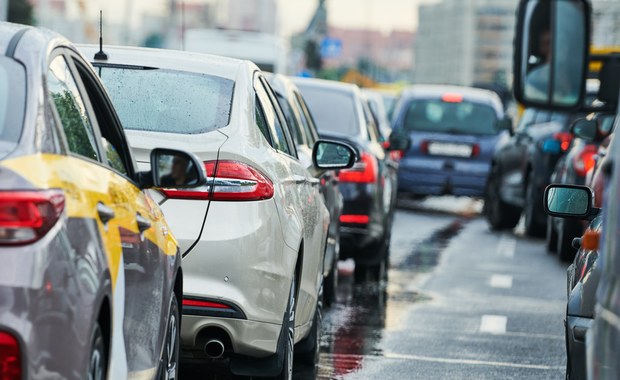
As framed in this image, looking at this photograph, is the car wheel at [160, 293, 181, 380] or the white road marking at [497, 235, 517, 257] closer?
the car wheel at [160, 293, 181, 380]

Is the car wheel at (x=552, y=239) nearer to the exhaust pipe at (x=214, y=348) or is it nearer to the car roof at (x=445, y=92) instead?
the car roof at (x=445, y=92)

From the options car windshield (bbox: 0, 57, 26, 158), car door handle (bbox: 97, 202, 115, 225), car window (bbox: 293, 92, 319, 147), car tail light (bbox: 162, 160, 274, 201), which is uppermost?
car windshield (bbox: 0, 57, 26, 158)

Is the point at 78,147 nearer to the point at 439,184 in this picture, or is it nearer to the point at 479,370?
the point at 479,370

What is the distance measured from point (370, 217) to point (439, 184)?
10402 millimetres

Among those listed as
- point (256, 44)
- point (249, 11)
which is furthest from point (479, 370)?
point (249, 11)

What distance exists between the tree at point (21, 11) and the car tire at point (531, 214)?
5058 cm

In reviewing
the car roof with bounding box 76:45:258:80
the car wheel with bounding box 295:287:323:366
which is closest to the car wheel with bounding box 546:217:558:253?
the car wheel with bounding box 295:287:323:366

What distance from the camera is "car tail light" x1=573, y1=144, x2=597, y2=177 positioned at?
50.5 feet

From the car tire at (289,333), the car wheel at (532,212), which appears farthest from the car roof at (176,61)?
the car wheel at (532,212)

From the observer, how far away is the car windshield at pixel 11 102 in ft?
14.6

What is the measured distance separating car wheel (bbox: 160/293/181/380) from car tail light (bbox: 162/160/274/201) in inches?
31.6

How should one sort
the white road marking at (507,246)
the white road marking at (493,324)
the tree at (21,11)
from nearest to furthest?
A: the white road marking at (493,324)
the white road marking at (507,246)
the tree at (21,11)

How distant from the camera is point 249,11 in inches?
7372

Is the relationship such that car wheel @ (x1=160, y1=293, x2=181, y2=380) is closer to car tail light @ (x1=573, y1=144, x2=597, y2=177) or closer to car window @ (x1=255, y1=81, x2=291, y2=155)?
car window @ (x1=255, y1=81, x2=291, y2=155)
